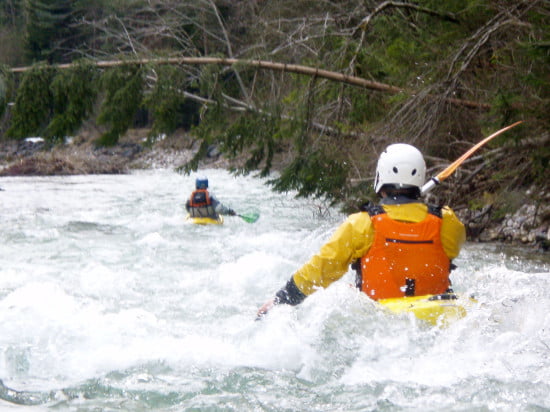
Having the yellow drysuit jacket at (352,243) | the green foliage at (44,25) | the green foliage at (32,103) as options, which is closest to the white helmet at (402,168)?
the yellow drysuit jacket at (352,243)

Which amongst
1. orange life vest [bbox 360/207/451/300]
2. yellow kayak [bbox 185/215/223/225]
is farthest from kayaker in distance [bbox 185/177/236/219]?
orange life vest [bbox 360/207/451/300]

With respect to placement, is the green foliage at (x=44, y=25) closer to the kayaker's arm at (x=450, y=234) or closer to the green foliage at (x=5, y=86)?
the green foliage at (x=5, y=86)

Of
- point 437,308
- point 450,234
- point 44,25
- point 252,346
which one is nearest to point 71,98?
point 252,346

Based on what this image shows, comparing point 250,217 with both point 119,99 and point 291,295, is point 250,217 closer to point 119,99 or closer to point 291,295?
point 119,99

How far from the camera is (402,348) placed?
4410mm

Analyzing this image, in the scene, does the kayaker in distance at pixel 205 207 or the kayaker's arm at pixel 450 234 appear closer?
the kayaker's arm at pixel 450 234

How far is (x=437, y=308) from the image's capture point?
4273 millimetres

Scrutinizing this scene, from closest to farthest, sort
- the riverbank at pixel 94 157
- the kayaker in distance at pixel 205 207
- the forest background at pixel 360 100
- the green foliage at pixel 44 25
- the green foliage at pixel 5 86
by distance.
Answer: the forest background at pixel 360 100, the green foliage at pixel 5 86, the kayaker in distance at pixel 205 207, the riverbank at pixel 94 157, the green foliage at pixel 44 25

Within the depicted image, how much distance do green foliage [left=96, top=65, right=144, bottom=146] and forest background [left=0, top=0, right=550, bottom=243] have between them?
15mm

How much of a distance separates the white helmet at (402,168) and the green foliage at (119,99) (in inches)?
228

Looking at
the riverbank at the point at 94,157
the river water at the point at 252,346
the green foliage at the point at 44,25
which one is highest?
the green foliage at the point at 44,25

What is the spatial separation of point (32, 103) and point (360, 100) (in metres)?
4.51

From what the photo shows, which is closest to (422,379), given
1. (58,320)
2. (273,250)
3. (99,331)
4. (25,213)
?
(99,331)

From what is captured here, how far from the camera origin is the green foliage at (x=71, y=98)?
9531 millimetres
